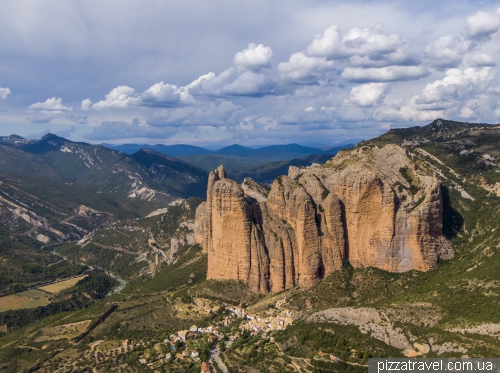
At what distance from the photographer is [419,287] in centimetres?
7488

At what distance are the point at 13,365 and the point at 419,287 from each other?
2995 inches

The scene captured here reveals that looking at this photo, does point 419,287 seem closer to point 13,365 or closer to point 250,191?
point 250,191

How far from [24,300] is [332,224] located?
4673 inches

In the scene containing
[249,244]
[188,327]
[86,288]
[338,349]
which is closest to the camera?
[338,349]

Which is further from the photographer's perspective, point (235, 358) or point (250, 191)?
point (250, 191)

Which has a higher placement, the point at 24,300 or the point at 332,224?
the point at 332,224

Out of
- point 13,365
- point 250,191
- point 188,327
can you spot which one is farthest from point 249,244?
point 13,365

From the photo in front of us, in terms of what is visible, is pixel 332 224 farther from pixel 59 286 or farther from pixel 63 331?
pixel 59 286

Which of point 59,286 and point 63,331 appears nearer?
point 63,331

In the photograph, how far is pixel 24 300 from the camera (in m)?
151

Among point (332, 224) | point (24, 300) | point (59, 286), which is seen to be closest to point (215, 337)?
point (332, 224)

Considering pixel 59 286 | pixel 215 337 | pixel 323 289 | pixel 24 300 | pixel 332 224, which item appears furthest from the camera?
pixel 59 286

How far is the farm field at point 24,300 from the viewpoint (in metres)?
145

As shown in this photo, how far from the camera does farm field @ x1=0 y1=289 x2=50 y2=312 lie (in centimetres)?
14500
